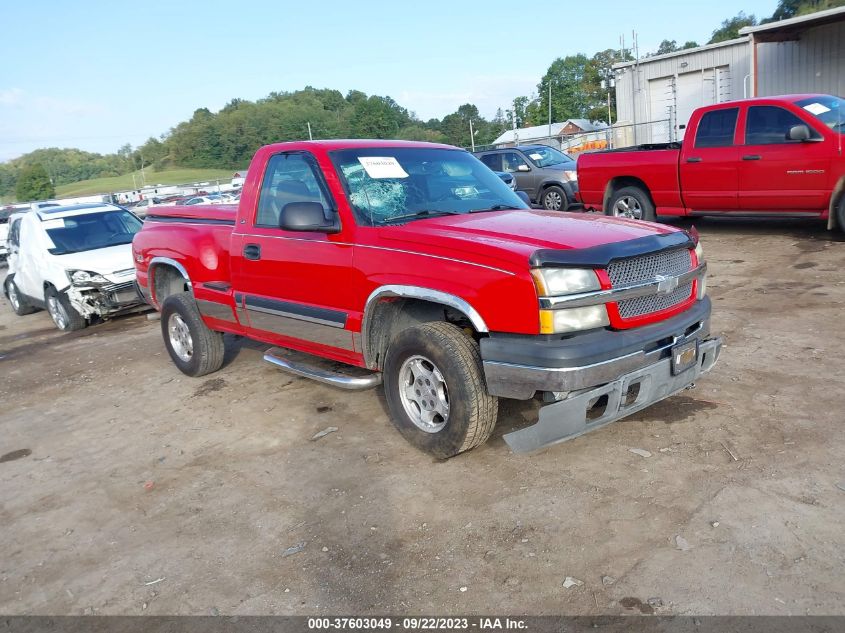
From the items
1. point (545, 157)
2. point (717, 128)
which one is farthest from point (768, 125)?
point (545, 157)

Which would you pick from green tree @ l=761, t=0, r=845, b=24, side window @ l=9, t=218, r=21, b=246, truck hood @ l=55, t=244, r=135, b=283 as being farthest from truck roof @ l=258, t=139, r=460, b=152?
green tree @ l=761, t=0, r=845, b=24

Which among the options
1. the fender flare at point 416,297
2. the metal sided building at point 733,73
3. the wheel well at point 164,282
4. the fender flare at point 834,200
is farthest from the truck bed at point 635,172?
the metal sided building at point 733,73

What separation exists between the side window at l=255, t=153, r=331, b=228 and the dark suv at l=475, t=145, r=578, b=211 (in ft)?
33.1

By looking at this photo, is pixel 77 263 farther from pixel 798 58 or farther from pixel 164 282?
pixel 798 58

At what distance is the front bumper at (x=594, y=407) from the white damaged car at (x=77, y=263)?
6.28 meters

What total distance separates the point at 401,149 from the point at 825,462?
11.0 ft

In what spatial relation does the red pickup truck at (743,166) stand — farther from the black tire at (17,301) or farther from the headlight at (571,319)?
the black tire at (17,301)

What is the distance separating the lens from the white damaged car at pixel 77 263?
29.6 feet

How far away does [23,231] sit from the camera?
33.7ft

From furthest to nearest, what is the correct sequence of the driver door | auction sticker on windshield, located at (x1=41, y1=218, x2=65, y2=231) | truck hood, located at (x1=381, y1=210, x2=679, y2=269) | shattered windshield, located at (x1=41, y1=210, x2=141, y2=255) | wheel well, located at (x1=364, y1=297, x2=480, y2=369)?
auction sticker on windshield, located at (x1=41, y1=218, x2=65, y2=231) < shattered windshield, located at (x1=41, y1=210, x2=141, y2=255) < the driver door < wheel well, located at (x1=364, y1=297, x2=480, y2=369) < truck hood, located at (x1=381, y1=210, x2=679, y2=269)

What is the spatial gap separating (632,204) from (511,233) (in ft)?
25.8

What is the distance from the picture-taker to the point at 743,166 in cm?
948

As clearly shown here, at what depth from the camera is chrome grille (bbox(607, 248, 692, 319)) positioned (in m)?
3.67

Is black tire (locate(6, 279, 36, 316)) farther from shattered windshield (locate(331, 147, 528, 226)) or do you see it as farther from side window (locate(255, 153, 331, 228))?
shattered windshield (locate(331, 147, 528, 226))
